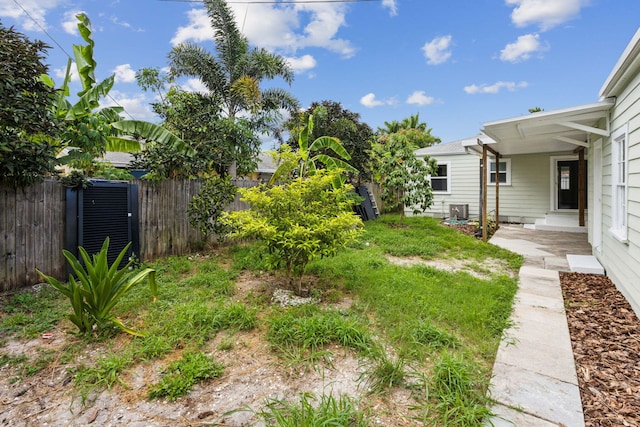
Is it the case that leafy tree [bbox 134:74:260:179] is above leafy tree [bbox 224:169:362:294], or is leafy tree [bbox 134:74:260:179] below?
above

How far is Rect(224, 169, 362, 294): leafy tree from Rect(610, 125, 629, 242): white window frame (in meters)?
3.90

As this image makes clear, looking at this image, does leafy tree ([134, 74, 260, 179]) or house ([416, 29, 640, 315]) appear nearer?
house ([416, 29, 640, 315])

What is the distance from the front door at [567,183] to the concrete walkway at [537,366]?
26.2ft

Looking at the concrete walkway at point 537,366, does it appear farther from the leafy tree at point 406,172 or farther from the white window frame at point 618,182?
the leafy tree at point 406,172

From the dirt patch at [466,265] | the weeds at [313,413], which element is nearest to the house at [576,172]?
the dirt patch at [466,265]

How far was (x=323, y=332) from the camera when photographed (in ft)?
10.2

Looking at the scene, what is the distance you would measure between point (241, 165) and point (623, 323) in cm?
782

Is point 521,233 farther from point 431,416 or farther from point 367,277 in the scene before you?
point 431,416

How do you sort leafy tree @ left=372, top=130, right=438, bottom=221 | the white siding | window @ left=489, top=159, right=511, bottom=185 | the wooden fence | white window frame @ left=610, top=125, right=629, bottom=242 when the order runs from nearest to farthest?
the wooden fence → white window frame @ left=610, top=125, right=629, bottom=242 → leafy tree @ left=372, top=130, right=438, bottom=221 → the white siding → window @ left=489, top=159, right=511, bottom=185

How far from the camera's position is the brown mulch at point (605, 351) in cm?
221

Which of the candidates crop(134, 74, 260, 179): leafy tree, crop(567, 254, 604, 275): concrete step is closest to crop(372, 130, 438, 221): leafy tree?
crop(567, 254, 604, 275): concrete step

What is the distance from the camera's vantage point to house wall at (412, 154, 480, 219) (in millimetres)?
12867

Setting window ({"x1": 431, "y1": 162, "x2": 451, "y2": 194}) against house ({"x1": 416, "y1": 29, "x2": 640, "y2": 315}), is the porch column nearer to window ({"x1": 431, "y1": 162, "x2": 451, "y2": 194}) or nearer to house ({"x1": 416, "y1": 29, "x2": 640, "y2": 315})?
house ({"x1": 416, "y1": 29, "x2": 640, "y2": 315})

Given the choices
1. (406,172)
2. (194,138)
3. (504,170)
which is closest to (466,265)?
(406,172)
